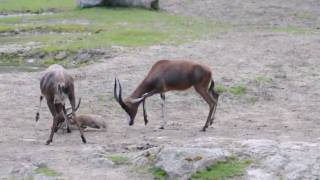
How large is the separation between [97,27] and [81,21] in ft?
7.12

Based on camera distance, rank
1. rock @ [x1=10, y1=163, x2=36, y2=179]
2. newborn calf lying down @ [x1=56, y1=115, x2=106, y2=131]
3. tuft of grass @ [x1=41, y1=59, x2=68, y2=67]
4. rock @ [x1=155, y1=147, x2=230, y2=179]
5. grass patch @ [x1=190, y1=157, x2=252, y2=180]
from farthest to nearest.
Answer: tuft of grass @ [x1=41, y1=59, x2=68, y2=67], newborn calf lying down @ [x1=56, y1=115, x2=106, y2=131], rock @ [x1=10, y1=163, x2=36, y2=179], rock @ [x1=155, y1=147, x2=230, y2=179], grass patch @ [x1=190, y1=157, x2=252, y2=180]

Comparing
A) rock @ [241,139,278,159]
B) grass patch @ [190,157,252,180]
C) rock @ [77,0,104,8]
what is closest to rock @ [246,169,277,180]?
grass patch @ [190,157,252,180]

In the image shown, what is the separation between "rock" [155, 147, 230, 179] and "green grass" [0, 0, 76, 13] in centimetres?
2488

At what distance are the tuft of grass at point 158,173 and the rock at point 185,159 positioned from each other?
0.04 meters

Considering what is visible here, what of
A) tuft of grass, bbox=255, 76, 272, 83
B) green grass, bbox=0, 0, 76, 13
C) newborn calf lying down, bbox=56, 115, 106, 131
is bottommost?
green grass, bbox=0, 0, 76, 13

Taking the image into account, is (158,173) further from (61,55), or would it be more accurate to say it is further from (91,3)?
(91,3)

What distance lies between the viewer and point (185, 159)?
9883 millimetres

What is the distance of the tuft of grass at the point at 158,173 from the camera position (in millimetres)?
9805

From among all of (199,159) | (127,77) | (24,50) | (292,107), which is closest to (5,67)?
(24,50)

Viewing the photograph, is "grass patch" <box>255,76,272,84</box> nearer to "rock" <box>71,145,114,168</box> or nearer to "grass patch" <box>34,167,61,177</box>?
"rock" <box>71,145,114,168</box>

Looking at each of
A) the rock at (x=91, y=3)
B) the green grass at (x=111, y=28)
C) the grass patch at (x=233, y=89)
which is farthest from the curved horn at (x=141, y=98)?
the rock at (x=91, y=3)

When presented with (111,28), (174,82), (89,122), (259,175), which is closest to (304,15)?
(111,28)

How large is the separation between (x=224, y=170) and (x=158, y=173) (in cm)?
80

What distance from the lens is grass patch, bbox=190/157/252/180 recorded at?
958cm
